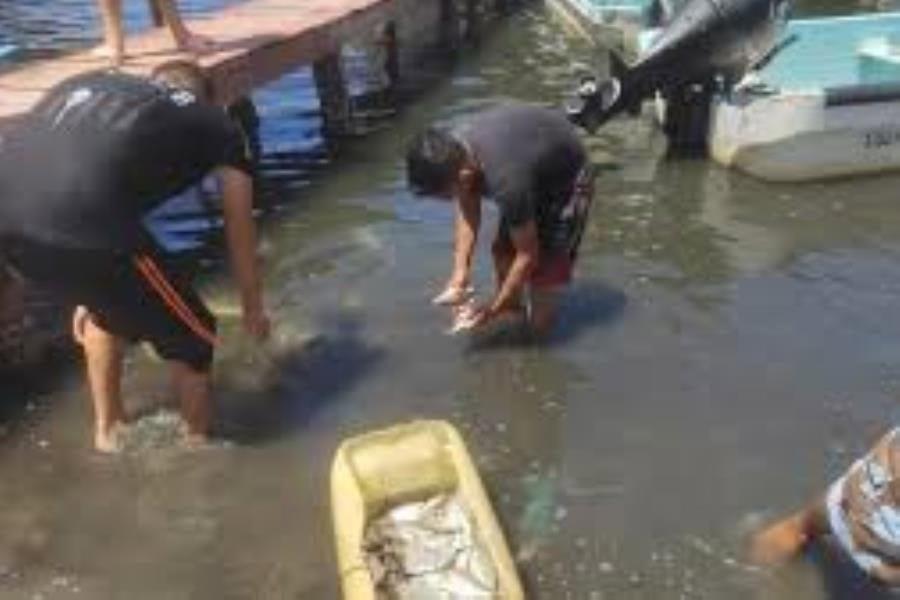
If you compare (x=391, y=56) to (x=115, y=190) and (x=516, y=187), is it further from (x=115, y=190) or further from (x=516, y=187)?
(x=115, y=190)

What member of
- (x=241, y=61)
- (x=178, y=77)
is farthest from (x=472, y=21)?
(x=178, y=77)

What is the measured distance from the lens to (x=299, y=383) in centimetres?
754

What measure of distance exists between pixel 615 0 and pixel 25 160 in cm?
1061

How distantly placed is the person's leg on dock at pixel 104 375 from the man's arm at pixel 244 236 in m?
0.67

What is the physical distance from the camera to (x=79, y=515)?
632 cm

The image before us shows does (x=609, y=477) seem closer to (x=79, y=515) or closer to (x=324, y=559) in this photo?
(x=324, y=559)

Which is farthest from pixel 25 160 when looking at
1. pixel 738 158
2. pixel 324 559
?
pixel 738 158

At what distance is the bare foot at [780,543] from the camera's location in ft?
18.3

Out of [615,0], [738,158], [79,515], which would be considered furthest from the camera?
[615,0]

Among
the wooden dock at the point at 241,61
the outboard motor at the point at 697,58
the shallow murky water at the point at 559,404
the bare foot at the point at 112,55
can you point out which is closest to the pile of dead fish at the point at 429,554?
the shallow murky water at the point at 559,404

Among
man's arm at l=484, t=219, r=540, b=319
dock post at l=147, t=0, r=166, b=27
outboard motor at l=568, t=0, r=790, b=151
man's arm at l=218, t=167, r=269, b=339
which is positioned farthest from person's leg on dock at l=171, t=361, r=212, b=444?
dock post at l=147, t=0, r=166, b=27

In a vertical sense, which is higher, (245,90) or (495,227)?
(245,90)

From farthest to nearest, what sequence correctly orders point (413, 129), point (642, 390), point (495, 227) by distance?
point (413, 129)
point (495, 227)
point (642, 390)

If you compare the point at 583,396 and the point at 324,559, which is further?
the point at 583,396
